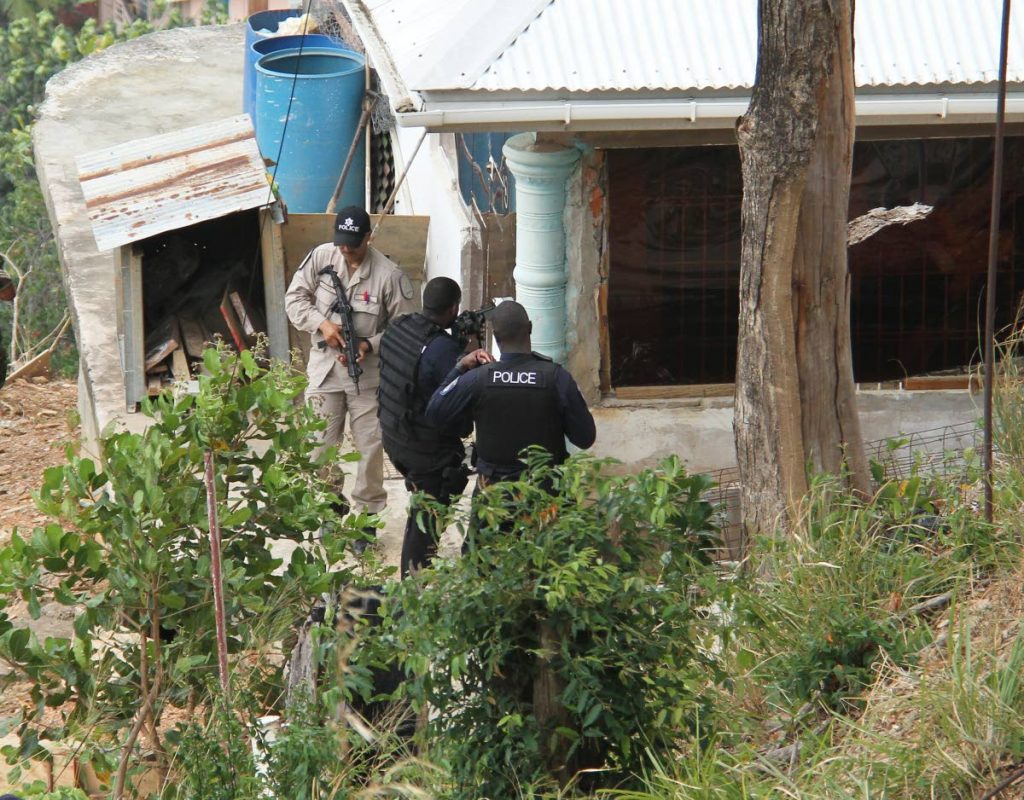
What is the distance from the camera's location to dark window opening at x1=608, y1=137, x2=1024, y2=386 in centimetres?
692

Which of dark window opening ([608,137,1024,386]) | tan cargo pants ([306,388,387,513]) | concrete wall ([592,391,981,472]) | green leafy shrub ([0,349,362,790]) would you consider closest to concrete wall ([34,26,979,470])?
concrete wall ([592,391,981,472])

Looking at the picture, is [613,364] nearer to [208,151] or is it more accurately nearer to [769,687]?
[769,687]

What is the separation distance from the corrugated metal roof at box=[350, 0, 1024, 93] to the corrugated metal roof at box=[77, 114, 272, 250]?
8.20 feet

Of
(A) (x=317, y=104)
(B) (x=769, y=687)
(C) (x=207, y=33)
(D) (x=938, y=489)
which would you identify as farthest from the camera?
(C) (x=207, y=33)

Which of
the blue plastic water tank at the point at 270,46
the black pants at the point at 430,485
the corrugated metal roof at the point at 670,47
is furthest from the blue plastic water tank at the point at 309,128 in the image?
the black pants at the point at 430,485

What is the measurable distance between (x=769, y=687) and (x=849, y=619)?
336 millimetres

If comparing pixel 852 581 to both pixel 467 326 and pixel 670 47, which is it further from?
pixel 670 47

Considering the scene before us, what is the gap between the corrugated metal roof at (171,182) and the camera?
8.58m

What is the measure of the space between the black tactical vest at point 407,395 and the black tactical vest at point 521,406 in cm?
56

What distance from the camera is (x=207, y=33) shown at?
18500 millimetres

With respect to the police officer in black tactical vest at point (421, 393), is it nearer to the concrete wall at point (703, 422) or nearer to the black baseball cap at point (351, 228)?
the black baseball cap at point (351, 228)

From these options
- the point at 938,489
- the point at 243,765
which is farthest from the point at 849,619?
the point at 243,765

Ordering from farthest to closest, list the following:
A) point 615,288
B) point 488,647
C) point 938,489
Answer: point 615,288
point 938,489
point 488,647

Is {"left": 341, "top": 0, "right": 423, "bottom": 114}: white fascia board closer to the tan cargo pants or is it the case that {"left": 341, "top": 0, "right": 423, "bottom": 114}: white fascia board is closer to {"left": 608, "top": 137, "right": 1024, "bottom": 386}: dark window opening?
{"left": 608, "top": 137, "right": 1024, "bottom": 386}: dark window opening
